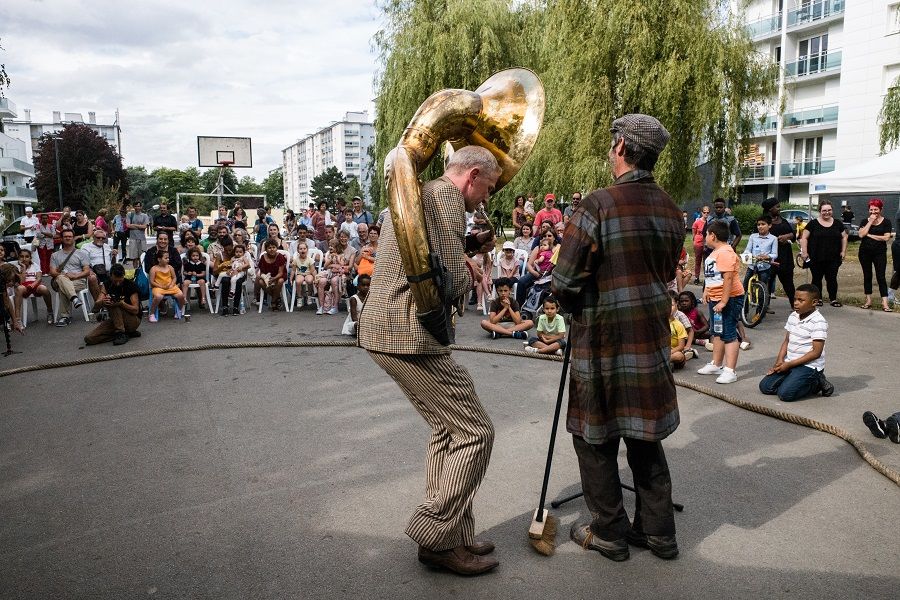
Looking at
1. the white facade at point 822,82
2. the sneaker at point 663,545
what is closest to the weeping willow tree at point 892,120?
the white facade at point 822,82

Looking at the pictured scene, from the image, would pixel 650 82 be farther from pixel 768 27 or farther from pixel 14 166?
pixel 14 166

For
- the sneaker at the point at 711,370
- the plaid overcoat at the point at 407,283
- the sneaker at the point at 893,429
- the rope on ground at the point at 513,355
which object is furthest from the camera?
the sneaker at the point at 711,370

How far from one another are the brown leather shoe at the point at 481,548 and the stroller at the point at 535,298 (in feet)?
23.5

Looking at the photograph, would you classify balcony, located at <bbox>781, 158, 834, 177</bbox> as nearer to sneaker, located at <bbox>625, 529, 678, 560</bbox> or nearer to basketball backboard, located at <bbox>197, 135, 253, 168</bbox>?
basketball backboard, located at <bbox>197, 135, 253, 168</bbox>

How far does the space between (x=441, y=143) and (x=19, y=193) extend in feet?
248

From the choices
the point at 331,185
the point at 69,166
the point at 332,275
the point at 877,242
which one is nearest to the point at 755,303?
the point at 877,242

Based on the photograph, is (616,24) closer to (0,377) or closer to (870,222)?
(870,222)

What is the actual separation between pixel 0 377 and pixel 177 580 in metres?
5.50

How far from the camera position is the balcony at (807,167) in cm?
3834

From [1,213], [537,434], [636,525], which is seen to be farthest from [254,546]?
[1,213]

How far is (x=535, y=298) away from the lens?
10461mm

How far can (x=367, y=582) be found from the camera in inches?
117

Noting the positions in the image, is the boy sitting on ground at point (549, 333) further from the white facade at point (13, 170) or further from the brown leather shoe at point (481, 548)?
the white facade at point (13, 170)

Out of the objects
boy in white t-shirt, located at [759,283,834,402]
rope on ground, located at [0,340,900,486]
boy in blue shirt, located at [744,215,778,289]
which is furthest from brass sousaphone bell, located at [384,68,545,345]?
boy in blue shirt, located at [744,215,778,289]
